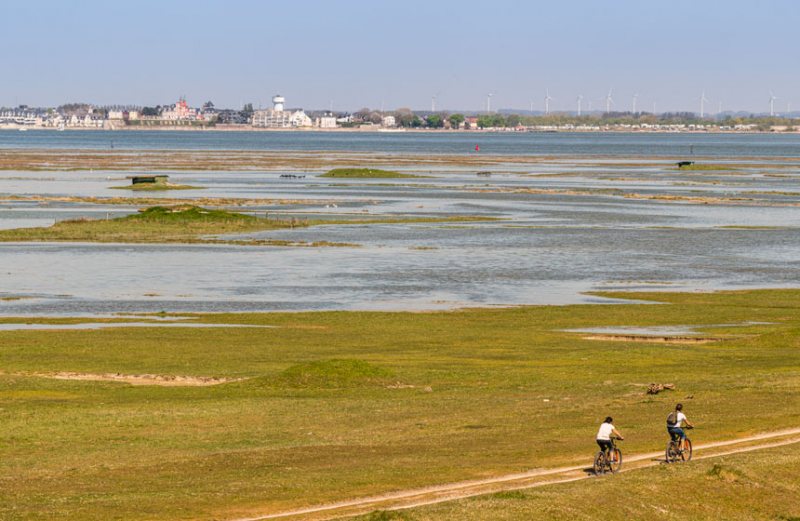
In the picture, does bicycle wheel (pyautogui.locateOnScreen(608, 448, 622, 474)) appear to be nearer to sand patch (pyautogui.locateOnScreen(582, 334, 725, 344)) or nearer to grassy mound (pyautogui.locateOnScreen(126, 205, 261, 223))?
sand patch (pyautogui.locateOnScreen(582, 334, 725, 344))

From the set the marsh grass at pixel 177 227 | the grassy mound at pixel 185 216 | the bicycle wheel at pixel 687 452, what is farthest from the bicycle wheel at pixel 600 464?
the grassy mound at pixel 185 216

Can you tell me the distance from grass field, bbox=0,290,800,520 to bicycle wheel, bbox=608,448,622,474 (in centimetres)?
107

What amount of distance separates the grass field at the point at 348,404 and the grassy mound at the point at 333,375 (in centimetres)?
8

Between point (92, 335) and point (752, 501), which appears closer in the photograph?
point (752, 501)

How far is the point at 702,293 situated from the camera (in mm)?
75812

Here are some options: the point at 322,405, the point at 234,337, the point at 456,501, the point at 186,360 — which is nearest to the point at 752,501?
the point at 456,501

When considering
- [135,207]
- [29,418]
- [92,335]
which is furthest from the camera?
[135,207]

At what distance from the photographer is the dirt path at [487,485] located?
28.4m

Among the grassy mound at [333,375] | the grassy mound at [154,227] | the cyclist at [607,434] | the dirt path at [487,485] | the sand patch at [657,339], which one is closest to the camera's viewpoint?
the dirt path at [487,485]

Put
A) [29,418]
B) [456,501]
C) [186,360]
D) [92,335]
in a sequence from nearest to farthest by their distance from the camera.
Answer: [456,501] → [29,418] → [186,360] → [92,335]

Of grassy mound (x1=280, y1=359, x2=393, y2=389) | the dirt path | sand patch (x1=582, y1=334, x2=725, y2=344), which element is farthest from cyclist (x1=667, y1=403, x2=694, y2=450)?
sand patch (x1=582, y1=334, x2=725, y2=344)

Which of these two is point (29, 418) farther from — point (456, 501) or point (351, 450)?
Result: point (456, 501)

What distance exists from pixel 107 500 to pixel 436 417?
1301 cm

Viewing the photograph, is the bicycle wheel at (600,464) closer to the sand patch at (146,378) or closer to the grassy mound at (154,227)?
the sand patch at (146,378)
